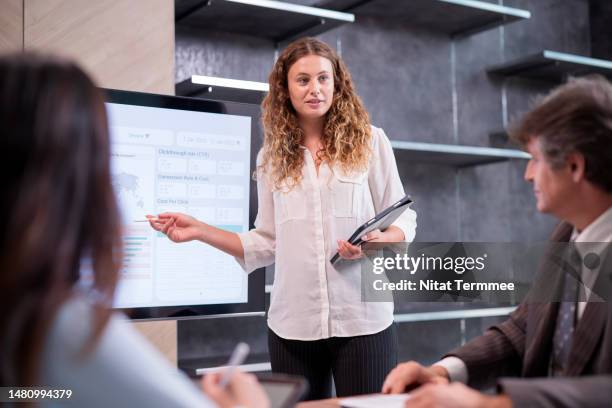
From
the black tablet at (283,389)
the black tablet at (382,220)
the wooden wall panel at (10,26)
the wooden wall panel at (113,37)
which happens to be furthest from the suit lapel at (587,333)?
the wooden wall panel at (10,26)

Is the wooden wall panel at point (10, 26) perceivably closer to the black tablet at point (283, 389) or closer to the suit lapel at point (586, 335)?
the black tablet at point (283, 389)

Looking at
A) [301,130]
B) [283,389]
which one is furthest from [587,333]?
[301,130]

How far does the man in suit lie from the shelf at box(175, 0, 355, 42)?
5.87 ft

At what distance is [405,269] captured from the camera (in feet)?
9.25

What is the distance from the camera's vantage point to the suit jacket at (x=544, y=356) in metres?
0.99

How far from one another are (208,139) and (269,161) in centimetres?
25

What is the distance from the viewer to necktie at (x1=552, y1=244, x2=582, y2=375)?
1190 millimetres

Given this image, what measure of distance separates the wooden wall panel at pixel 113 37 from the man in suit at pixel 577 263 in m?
1.55

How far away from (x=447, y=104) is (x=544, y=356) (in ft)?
8.95

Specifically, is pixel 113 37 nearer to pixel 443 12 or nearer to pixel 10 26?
pixel 10 26

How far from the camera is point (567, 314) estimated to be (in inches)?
47.4

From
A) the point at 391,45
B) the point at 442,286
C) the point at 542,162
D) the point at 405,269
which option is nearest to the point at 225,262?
the point at 405,269

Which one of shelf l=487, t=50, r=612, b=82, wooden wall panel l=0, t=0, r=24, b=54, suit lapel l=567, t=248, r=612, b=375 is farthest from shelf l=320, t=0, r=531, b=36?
suit lapel l=567, t=248, r=612, b=375

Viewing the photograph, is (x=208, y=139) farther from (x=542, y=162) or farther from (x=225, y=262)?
(x=542, y=162)
